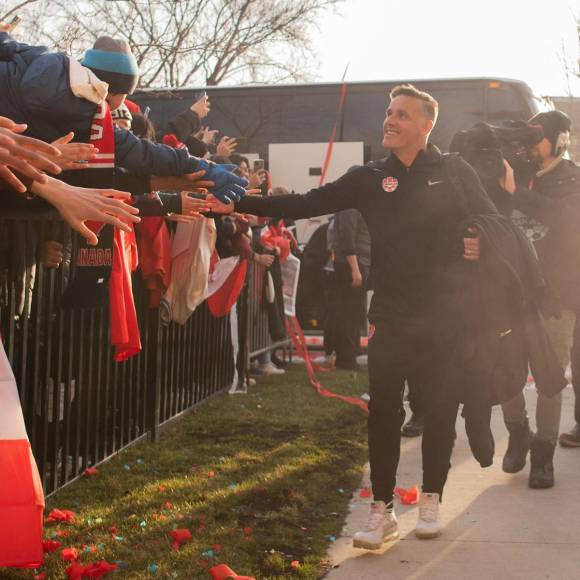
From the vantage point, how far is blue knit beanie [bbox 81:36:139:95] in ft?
14.3

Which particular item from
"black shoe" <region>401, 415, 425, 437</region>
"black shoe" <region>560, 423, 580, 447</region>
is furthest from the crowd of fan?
"black shoe" <region>560, 423, 580, 447</region>

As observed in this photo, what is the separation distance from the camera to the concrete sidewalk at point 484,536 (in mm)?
4309

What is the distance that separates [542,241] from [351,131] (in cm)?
893

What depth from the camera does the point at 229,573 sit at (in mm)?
3938

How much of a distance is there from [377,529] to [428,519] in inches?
13.7

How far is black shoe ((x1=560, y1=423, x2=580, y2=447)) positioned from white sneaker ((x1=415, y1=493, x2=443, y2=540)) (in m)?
2.57

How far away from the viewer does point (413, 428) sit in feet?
24.9

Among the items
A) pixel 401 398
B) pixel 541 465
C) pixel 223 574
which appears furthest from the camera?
pixel 541 465

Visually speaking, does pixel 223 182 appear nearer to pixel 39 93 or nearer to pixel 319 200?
pixel 319 200

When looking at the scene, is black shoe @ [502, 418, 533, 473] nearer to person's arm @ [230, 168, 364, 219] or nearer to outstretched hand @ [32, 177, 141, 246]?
person's arm @ [230, 168, 364, 219]

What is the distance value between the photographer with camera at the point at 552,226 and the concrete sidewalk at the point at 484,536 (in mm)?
314

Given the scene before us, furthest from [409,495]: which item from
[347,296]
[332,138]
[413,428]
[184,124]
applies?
[332,138]

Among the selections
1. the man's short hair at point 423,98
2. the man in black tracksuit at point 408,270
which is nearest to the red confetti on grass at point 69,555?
the man in black tracksuit at point 408,270

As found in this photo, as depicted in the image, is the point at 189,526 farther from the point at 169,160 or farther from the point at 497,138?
the point at 497,138
